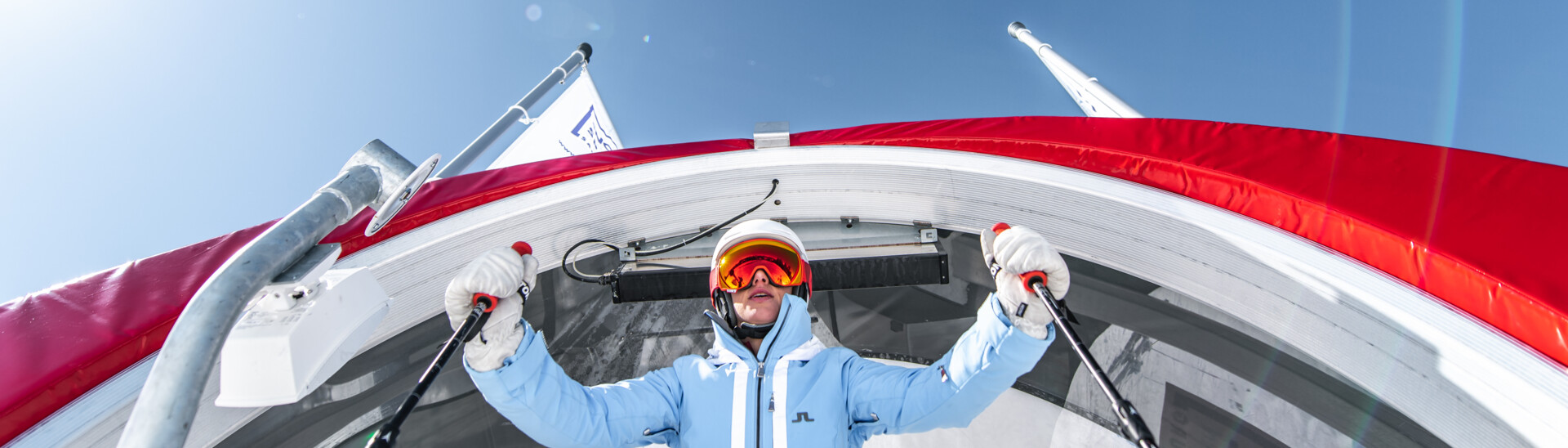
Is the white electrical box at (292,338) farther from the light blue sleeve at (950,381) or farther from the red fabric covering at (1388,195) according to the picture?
the red fabric covering at (1388,195)

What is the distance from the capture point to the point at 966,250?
135 inches

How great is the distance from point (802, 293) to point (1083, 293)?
1.53 meters

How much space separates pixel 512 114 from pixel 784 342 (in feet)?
11.2

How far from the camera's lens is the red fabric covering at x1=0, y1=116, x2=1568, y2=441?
1.67 meters

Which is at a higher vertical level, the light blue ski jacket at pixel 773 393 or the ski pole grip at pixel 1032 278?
the ski pole grip at pixel 1032 278

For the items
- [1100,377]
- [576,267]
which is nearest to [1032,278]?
[1100,377]

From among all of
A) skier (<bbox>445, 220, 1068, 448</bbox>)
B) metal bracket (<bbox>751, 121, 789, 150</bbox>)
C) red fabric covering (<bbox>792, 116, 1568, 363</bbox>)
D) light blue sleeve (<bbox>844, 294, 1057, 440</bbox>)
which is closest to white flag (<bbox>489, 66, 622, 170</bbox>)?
metal bracket (<bbox>751, 121, 789, 150</bbox>)

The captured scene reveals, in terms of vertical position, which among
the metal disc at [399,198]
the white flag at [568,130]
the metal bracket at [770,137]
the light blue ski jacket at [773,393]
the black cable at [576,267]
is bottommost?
the light blue ski jacket at [773,393]

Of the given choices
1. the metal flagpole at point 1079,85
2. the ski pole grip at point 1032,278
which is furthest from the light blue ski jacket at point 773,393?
the metal flagpole at point 1079,85

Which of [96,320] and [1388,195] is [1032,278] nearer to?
[1388,195]

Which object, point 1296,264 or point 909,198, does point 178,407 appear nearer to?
point 909,198

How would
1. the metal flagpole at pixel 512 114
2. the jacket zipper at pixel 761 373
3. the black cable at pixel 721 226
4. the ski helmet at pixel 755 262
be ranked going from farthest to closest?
1. the metal flagpole at pixel 512 114
2. the black cable at pixel 721 226
3. the ski helmet at pixel 755 262
4. the jacket zipper at pixel 761 373

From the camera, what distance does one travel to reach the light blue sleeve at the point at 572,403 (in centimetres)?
184

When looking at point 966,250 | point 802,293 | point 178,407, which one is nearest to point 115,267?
point 178,407
